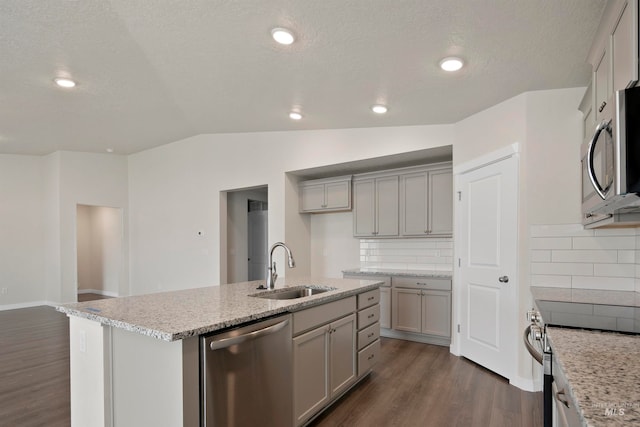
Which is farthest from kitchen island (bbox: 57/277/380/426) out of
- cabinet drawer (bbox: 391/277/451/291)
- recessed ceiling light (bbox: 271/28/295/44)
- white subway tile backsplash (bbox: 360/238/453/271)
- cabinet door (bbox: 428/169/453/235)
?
white subway tile backsplash (bbox: 360/238/453/271)

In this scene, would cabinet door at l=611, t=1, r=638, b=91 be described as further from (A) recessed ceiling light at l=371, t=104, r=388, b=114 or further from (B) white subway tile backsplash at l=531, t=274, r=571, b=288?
(A) recessed ceiling light at l=371, t=104, r=388, b=114

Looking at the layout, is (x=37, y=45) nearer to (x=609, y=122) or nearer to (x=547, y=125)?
(x=609, y=122)

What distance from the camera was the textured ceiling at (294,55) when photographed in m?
2.21

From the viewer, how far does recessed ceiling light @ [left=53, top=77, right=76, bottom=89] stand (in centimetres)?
380

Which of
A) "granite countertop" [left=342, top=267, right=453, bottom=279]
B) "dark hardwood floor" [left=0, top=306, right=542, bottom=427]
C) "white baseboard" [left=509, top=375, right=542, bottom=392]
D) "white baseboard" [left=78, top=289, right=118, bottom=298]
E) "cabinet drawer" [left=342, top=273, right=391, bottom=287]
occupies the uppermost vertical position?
"granite countertop" [left=342, top=267, right=453, bottom=279]

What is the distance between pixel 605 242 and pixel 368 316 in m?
1.97

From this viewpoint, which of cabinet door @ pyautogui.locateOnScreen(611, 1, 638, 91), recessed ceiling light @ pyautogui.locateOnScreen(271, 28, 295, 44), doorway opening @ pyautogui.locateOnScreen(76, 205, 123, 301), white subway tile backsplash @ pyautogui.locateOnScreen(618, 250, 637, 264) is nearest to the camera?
cabinet door @ pyautogui.locateOnScreen(611, 1, 638, 91)

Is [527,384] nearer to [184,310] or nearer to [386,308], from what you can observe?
[386,308]

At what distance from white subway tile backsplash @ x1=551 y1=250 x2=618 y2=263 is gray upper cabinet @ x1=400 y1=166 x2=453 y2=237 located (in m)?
1.44

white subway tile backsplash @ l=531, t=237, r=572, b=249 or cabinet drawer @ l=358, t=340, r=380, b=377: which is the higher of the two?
white subway tile backsplash @ l=531, t=237, r=572, b=249

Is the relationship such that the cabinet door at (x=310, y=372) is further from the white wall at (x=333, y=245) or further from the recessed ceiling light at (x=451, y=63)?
the white wall at (x=333, y=245)

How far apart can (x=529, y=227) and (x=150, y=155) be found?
6.73 meters

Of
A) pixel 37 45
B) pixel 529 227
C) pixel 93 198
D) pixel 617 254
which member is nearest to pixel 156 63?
pixel 37 45

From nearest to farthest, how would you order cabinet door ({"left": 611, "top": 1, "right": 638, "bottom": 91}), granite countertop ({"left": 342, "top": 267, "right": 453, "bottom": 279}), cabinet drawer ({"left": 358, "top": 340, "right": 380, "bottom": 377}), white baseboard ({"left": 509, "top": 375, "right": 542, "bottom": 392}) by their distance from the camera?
cabinet door ({"left": 611, "top": 1, "right": 638, "bottom": 91}) → white baseboard ({"left": 509, "top": 375, "right": 542, "bottom": 392}) → cabinet drawer ({"left": 358, "top": 340, "right": 380, "bottom": 377}) → granite countertop ({"left": 342, "top": 267, "right": 453, "bottom": 279})
